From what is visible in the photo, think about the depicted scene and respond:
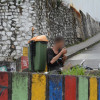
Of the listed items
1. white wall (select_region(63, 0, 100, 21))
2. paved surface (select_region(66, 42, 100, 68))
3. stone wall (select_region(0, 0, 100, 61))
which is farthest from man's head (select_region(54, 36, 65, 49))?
white wall (select_region(63, 0, 100, 21))

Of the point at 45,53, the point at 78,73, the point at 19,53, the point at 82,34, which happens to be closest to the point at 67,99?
the point at 78,73

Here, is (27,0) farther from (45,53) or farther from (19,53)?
(45,53)

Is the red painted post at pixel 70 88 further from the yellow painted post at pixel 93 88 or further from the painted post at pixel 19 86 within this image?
the painted post at pixel 19 86

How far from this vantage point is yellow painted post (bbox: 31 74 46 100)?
3877mm

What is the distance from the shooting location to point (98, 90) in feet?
11.8

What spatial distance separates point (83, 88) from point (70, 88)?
0.17 m

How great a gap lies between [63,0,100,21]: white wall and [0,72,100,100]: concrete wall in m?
13.9

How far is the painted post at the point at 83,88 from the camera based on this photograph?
3645mm

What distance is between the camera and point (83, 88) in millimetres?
3670

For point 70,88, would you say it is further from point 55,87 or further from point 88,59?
point 88,59

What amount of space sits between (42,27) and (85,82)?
895cm

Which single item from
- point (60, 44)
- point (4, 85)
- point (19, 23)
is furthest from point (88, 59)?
point (4, 85)

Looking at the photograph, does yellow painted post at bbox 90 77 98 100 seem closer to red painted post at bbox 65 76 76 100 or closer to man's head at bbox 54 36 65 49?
red painted post at bbox 65 76 76 100

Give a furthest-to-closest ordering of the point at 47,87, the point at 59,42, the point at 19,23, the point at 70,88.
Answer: the point at 19,23
the point at 59,42
the point at 47,87
the point at 70,88
